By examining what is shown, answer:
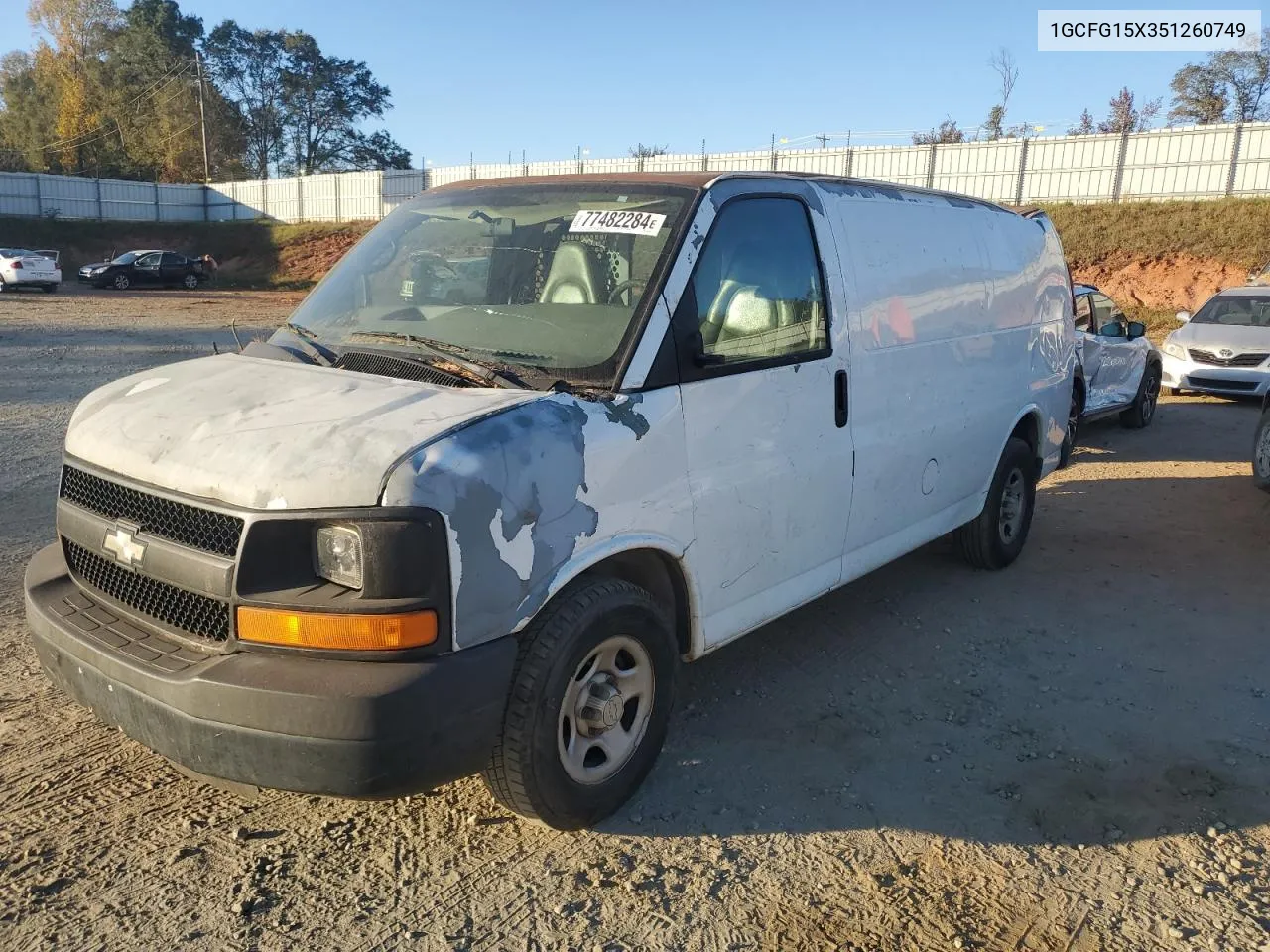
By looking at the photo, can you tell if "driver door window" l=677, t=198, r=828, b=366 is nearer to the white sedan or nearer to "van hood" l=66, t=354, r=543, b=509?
"van hood" l=66, t=354, r=543, b=509

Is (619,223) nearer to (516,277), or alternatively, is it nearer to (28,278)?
(516,277)

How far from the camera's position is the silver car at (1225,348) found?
12.7 meters

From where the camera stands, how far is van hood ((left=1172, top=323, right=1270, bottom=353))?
12844 millimetres

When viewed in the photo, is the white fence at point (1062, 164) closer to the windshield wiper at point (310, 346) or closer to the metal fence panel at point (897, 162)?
the metal fence panel at point (897, 162)

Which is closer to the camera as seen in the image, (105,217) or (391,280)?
(391,280)

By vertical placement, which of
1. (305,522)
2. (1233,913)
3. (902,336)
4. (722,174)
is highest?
(722,174)

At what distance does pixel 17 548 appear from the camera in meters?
5.62

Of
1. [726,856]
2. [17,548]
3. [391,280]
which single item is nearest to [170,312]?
[17,548]

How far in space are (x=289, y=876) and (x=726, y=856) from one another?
1.34 metres

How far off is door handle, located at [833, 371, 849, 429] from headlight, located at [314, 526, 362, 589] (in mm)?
2176

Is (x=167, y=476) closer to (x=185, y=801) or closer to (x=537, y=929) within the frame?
(x=185, y=801)

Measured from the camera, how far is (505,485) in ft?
8.87

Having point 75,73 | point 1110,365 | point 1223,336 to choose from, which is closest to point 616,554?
point 1110,365

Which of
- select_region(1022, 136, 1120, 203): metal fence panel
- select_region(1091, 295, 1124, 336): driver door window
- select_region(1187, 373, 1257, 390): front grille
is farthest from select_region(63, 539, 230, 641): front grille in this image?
select_region(1022, 136, 1120, 203): metal fence panel
